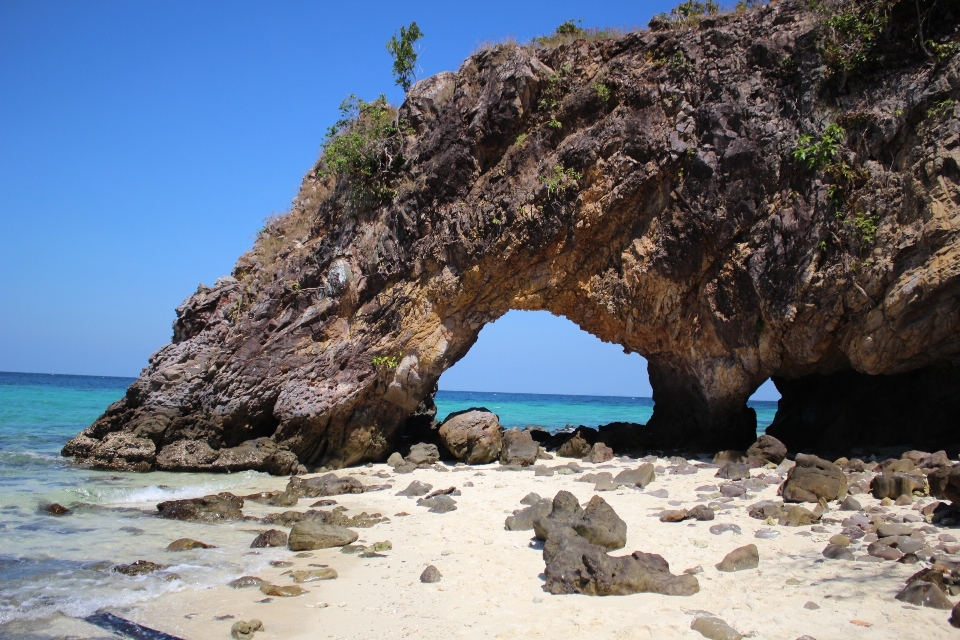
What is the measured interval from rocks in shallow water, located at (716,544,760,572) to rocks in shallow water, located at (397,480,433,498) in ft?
18.9

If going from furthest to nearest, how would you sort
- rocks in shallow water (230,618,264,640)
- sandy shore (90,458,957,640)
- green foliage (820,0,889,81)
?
green foliage (820,0,889,81) → rocks in shallow water (230,618,264,640) → sandy shore (90,458,957,640)

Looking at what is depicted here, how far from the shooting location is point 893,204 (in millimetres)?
10977

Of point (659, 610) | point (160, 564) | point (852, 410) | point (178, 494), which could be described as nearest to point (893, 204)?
point (852, 410)

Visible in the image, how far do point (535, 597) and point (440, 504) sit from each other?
405cm

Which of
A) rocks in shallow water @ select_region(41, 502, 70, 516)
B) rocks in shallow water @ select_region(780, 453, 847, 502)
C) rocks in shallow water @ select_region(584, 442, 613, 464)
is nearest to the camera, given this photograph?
rocks in shallow water @ select_region(780, 453, 847, 502)

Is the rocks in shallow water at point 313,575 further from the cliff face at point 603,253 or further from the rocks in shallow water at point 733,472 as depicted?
the cliff face at point 603,253

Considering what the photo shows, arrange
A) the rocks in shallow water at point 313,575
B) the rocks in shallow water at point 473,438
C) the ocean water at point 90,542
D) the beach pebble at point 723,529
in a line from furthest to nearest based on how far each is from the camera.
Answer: the rocks in shallow water at point 473,438 → the beach pebble at point 723,529 → the rocks in shallow water at point 313,575 → the ocean water at point 90,542

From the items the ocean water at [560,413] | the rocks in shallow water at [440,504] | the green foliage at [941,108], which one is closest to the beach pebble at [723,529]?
the rocks in shallow water at [440,504]

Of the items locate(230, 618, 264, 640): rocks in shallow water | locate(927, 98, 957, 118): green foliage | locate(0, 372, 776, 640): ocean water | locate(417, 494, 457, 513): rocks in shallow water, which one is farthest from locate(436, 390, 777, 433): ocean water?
locate(230, 618, 264, 640): rocks in shallow water

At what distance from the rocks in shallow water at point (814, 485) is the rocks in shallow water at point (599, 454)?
16.2 feet

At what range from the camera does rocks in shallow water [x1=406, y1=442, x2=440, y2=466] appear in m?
14.4

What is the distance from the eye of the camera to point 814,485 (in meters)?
8.53

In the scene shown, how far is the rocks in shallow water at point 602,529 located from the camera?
7238 millimetres

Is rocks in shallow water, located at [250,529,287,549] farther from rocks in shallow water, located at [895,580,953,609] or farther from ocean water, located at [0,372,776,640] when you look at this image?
rocks in shallow water, located at [895,580,953,609]
